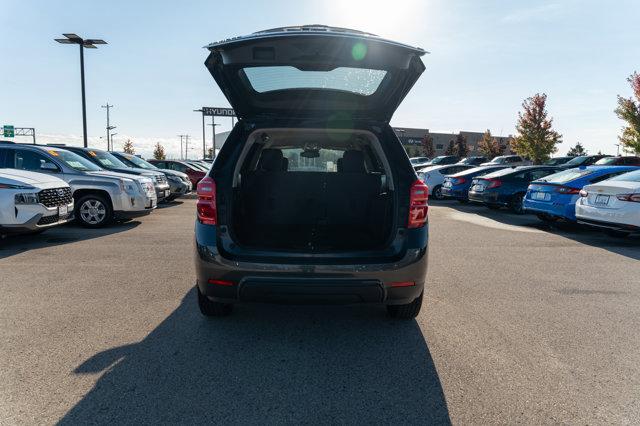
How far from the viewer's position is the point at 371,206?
420 centimetres

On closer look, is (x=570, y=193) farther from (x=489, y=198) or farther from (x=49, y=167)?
(x=49, y=167)

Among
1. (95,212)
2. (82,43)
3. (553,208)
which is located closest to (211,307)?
(95,212)

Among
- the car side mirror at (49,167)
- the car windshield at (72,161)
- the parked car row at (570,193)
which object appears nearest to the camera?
the parked car row at (570,193)

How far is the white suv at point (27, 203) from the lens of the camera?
20.9 ft

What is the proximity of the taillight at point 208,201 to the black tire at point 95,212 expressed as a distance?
21.4ft

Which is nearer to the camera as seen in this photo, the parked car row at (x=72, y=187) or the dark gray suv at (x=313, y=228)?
the dark gray suv at (x=313, y=228)

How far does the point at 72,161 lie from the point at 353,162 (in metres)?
7.51

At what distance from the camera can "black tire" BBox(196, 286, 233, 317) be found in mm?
3727

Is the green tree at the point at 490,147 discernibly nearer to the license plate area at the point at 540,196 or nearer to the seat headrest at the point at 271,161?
the license plate area at the point at 540,196

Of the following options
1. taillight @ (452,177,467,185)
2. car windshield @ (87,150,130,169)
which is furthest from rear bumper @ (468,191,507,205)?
car windshield @ (87,150,130,169)

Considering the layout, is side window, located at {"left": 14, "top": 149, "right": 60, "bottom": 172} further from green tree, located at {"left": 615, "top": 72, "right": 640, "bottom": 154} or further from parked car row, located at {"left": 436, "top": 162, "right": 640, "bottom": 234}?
green tree, located at {"left": 615, "top": 72, "right": 640, "bottom": 154}

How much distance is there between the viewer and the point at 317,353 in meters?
3.21

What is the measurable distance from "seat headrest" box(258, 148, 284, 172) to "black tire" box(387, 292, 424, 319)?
177 cm

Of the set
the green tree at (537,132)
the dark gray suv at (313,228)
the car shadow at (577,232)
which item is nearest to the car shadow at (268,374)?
the dark gray suv at (313,228)
